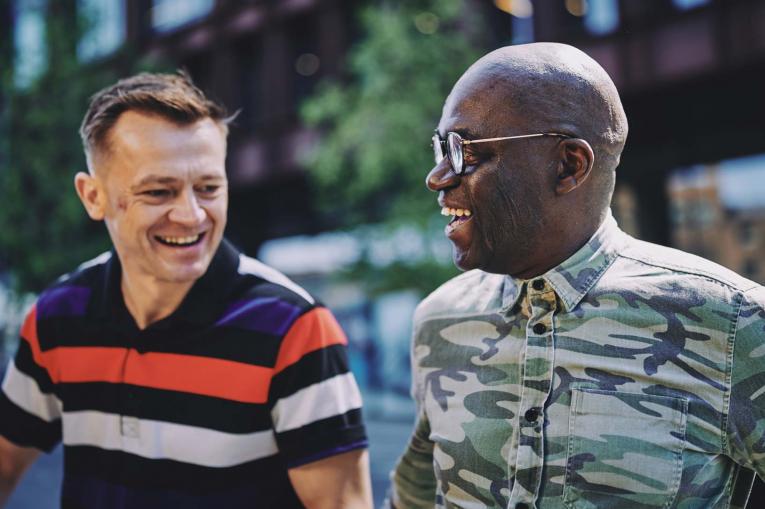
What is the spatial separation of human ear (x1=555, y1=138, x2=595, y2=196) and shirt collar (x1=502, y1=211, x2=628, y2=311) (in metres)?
0.17

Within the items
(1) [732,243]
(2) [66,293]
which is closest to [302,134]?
(1) [732,243]

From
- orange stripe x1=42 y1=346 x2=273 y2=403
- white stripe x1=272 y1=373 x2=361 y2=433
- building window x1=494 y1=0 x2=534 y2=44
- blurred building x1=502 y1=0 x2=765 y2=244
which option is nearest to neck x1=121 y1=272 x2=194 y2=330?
orange stripe x1=42 y1=346 x2=273 y2=403

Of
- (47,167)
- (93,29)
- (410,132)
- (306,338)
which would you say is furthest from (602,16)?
(306,338)

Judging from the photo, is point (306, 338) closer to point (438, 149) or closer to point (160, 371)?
point (160, 371)

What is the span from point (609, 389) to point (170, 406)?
1343 mm

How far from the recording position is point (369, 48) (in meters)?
15.4

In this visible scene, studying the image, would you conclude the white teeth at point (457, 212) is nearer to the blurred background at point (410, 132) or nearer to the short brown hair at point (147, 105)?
the short brown hair at point (147, 105)

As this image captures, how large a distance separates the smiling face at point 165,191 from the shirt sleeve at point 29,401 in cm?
57

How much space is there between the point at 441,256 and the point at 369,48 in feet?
13.8

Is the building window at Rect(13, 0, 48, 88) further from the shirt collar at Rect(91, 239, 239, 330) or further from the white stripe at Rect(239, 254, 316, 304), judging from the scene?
the white stripe at Rect(239, 254, 316, 304)

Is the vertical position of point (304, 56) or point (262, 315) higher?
point (304, 56)

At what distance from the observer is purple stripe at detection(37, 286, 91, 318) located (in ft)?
9.16

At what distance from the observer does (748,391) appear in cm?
177

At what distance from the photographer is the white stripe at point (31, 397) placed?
2.80m
